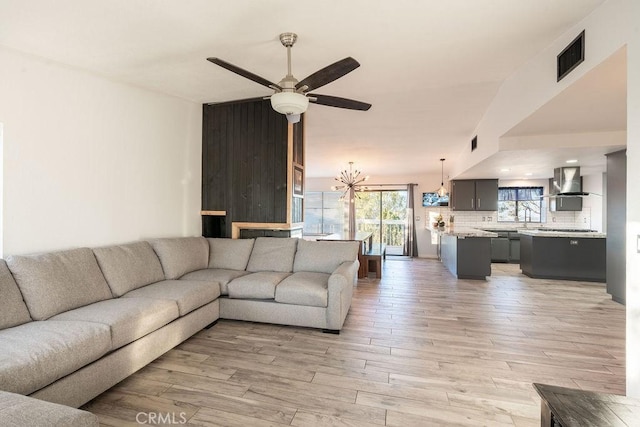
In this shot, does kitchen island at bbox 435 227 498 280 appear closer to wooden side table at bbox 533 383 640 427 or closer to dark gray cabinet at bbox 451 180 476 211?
dark gray cabinet at bbox 451 180 476 211

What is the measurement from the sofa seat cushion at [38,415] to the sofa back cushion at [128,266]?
Answer: 5.45 feet

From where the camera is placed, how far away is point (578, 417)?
110 centimetres

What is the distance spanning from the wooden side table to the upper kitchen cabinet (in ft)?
24.4

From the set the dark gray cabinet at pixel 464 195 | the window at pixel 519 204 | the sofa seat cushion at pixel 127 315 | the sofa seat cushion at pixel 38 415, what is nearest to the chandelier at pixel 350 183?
the dark gray cabinet at pixel 464 195

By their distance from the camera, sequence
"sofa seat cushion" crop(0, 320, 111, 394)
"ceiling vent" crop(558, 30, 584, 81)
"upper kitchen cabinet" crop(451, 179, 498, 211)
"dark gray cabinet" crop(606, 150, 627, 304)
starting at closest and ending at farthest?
"sofa seat cushion" crop(0, 320, 111, 394), "ceiling vent" crop(558, 30, 584, 81), "dark gray cabinet" crop(606, 150, 627, 304), "upper kitchen cabinet" crop(451, 179, 498, 211)

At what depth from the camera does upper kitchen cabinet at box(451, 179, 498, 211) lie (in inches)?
311

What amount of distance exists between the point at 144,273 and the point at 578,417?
11.0 ft

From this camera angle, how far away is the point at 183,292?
110 inches

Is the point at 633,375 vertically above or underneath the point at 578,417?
underneath

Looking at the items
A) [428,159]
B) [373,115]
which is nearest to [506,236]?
[428,159]

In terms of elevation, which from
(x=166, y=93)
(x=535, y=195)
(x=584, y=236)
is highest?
(x=166, y=93)

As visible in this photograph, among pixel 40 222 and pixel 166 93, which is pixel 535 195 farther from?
pixel 40 222

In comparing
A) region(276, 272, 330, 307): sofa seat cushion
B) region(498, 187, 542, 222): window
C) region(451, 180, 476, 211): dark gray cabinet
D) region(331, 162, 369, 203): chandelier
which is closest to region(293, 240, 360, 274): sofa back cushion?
region(276, 272, 330, 307): sofa seat cushion

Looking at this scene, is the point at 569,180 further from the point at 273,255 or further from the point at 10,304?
the point at 10,304
